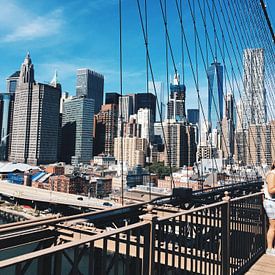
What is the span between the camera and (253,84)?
48.9 feet

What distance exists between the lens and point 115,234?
134 centimetres

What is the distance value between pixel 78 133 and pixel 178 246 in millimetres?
100473

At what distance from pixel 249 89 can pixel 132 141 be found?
75.8 m

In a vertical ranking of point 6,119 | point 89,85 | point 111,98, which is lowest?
point 6,119

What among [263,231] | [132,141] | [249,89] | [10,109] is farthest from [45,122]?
[263,231]

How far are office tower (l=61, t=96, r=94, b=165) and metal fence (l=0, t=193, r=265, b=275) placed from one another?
95688 millimetres

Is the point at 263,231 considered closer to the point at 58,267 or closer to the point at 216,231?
the point at 216,231

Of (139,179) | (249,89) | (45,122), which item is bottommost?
(139,179)

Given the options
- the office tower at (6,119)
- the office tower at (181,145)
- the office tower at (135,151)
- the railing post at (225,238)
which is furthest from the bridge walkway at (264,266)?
the office tower at (6,119)

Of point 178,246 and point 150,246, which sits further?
point 178,246

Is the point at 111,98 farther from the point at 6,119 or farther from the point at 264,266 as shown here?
the point at 264,266

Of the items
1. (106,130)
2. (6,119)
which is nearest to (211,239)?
(106,130)

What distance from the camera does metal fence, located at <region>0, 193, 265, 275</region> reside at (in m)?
1.37

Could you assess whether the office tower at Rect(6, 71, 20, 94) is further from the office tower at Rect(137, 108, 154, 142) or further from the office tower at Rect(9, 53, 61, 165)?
the office tower at Rect(137, 108, 154, 142)
